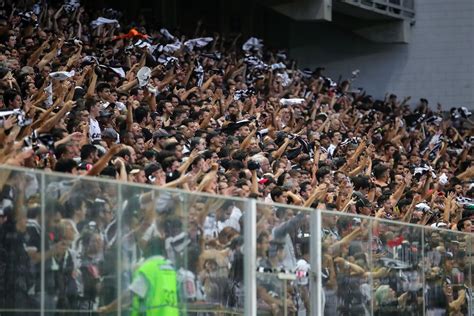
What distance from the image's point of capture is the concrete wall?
37188 millimetres

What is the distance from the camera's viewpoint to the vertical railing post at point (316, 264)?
13.3 m

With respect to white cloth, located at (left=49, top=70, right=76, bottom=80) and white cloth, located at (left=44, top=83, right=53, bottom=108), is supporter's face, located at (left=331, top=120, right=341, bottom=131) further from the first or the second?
white cloth, located at (left=44, top=83, right=53, bottom=108)

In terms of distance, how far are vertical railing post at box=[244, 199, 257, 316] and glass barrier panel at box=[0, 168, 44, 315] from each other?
9.20 feet

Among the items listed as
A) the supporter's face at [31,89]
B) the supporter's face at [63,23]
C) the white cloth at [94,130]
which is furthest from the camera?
the supporter's face at [63,23]

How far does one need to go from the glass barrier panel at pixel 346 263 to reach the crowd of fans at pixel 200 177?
0.02 metres

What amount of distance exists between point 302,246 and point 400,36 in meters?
25.0

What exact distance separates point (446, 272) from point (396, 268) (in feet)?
5.56

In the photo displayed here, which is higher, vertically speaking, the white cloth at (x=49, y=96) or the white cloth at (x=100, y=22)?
the white cloth at (x=100, y=22)

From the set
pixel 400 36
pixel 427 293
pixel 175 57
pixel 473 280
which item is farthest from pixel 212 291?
pixel 400 36

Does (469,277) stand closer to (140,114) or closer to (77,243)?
(140,114)

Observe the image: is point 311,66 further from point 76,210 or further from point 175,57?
point 76,210

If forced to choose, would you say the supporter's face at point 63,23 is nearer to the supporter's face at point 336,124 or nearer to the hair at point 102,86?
the hair at point 102,86

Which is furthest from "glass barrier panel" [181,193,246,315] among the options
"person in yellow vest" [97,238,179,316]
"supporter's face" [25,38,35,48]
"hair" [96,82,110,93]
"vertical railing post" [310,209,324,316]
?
"supporter's face" [25,38,35,48]

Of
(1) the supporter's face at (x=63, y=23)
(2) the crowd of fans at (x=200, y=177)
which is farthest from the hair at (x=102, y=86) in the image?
(1) the supporter's face at (x=63, y=23)
